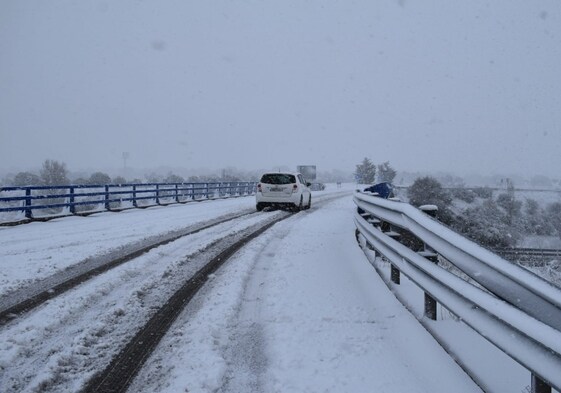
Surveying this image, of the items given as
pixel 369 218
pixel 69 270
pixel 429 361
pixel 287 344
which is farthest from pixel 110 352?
pixel 369 218

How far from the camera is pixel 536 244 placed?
70.8 meters

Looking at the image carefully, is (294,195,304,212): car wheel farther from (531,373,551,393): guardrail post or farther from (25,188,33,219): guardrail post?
(531,373,551,393): guardrail post

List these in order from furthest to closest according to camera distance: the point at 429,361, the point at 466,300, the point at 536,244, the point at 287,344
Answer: the point at 536,244, the point at 287,344, the point at 429,361, the point at 466,300

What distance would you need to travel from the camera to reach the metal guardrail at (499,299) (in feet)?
6.64

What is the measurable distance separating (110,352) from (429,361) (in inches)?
105

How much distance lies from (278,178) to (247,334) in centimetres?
1357

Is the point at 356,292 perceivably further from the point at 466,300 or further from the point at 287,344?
the point at 466,300

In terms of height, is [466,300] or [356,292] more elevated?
[466,300]

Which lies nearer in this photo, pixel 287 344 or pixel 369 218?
pixel 287 344

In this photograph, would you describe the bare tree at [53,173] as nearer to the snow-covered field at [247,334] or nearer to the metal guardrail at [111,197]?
the metal guardrail at [111,197]

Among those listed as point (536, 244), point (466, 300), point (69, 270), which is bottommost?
point (536, 244)

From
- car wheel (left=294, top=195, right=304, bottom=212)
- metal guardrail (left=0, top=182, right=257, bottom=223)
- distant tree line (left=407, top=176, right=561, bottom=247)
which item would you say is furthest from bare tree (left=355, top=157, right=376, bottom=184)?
car wheel (left=294, top=195, right=304, bottom=212)

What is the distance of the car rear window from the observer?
17.2 metres

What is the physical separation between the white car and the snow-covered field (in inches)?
392
